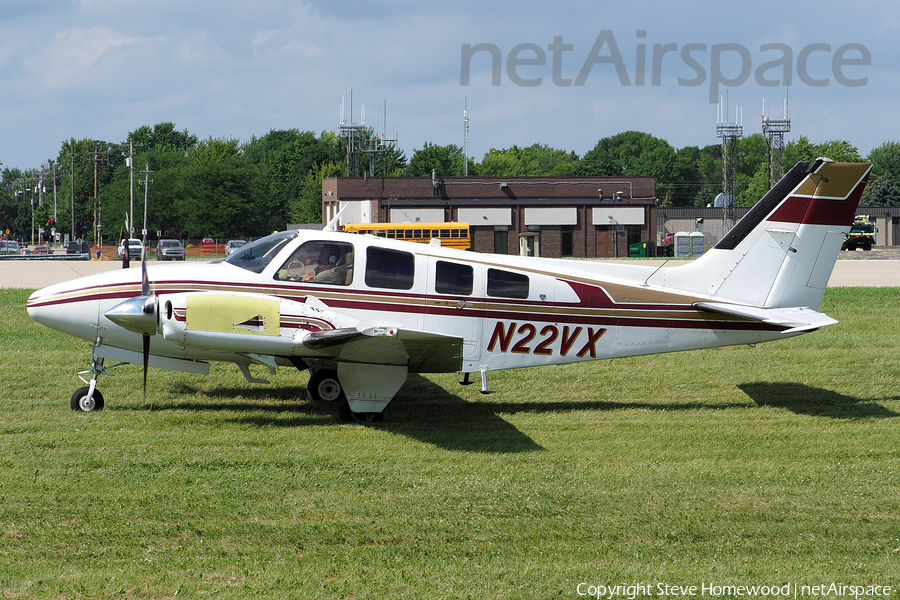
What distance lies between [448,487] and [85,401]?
18.6 ft

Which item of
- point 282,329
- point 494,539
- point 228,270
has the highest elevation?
point 228,270

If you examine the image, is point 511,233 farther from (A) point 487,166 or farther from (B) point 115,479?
(A) point 487,166

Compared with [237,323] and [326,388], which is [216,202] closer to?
[326,388]

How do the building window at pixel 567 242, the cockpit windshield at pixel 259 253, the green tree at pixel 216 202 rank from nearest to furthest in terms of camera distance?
the cockpit windshield at pixel 259 253, the building window at pixel 567 242, the green tree at pixel 216 202

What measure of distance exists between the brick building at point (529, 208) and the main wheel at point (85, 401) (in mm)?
56013

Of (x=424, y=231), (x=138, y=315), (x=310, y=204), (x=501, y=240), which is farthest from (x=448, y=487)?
(x=310, y=204)

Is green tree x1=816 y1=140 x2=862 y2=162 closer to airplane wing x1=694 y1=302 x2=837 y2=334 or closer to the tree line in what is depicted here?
the tree line

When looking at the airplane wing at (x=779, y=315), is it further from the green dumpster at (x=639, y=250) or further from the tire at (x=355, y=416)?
the green dumpster at (x=639, y=250)

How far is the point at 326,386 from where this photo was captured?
11.6 m

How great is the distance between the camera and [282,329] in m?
9.92

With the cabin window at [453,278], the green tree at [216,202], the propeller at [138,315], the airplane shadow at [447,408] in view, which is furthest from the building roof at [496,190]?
the propeller at [138,315]

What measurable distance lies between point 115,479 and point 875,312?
19.0m

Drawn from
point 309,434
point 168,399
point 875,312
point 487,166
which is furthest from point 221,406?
point 487,166

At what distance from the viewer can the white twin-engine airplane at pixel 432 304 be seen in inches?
385
